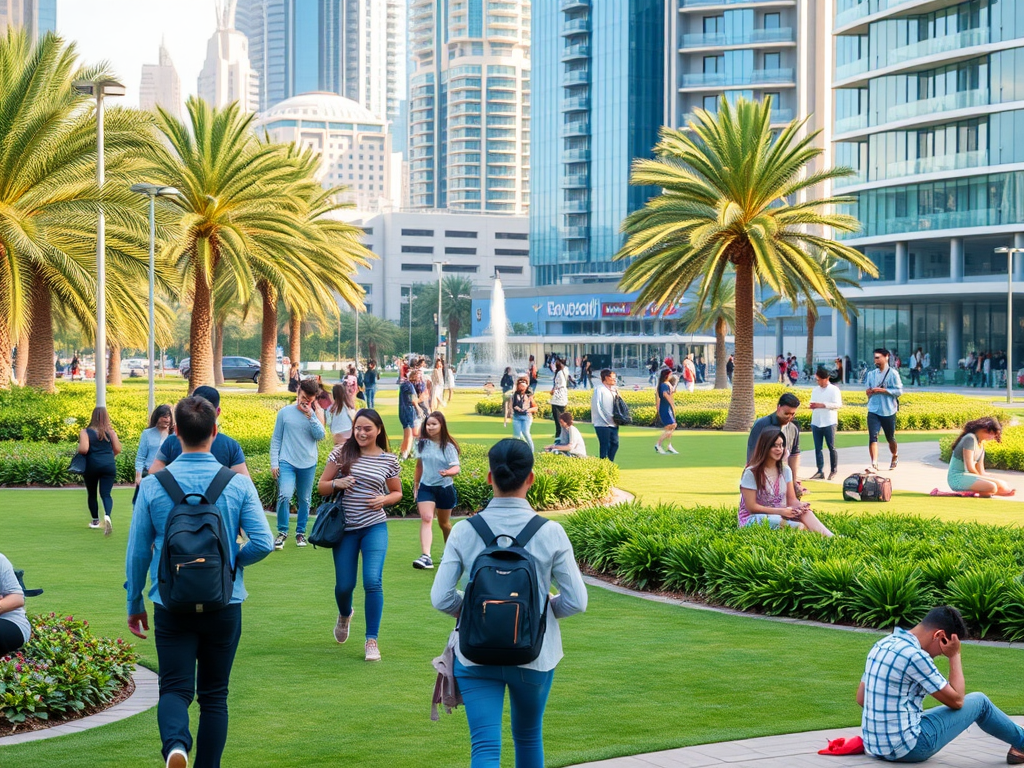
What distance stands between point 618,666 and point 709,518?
4.57 metres

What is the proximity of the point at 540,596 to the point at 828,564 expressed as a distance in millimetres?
5954

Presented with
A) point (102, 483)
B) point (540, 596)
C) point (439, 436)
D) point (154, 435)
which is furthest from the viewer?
point (102, 483)

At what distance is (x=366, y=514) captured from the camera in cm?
809

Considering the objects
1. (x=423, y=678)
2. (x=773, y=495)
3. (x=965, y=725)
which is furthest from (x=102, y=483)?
(x=965, y=725)

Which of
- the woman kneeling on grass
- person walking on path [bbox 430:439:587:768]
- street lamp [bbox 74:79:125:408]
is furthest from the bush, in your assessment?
street lamp [bbox 74:79:125:408]

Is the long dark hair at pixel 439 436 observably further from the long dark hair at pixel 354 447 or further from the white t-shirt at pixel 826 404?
the white t-shirt at pixel 826 404

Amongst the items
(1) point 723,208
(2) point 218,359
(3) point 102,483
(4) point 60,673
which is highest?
(1) point 723,208

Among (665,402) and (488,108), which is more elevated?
(488,108)

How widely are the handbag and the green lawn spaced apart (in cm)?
83

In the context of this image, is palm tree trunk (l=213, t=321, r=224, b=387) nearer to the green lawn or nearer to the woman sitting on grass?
the woman sitting on grass

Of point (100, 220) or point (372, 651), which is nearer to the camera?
point (372, 651)

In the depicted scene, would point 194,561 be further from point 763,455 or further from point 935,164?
point 935,164

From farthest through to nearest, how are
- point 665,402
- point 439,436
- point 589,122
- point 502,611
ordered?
point 589,122 → point 665,402 → point 439,436 → point 502,611

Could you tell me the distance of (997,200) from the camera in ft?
188
